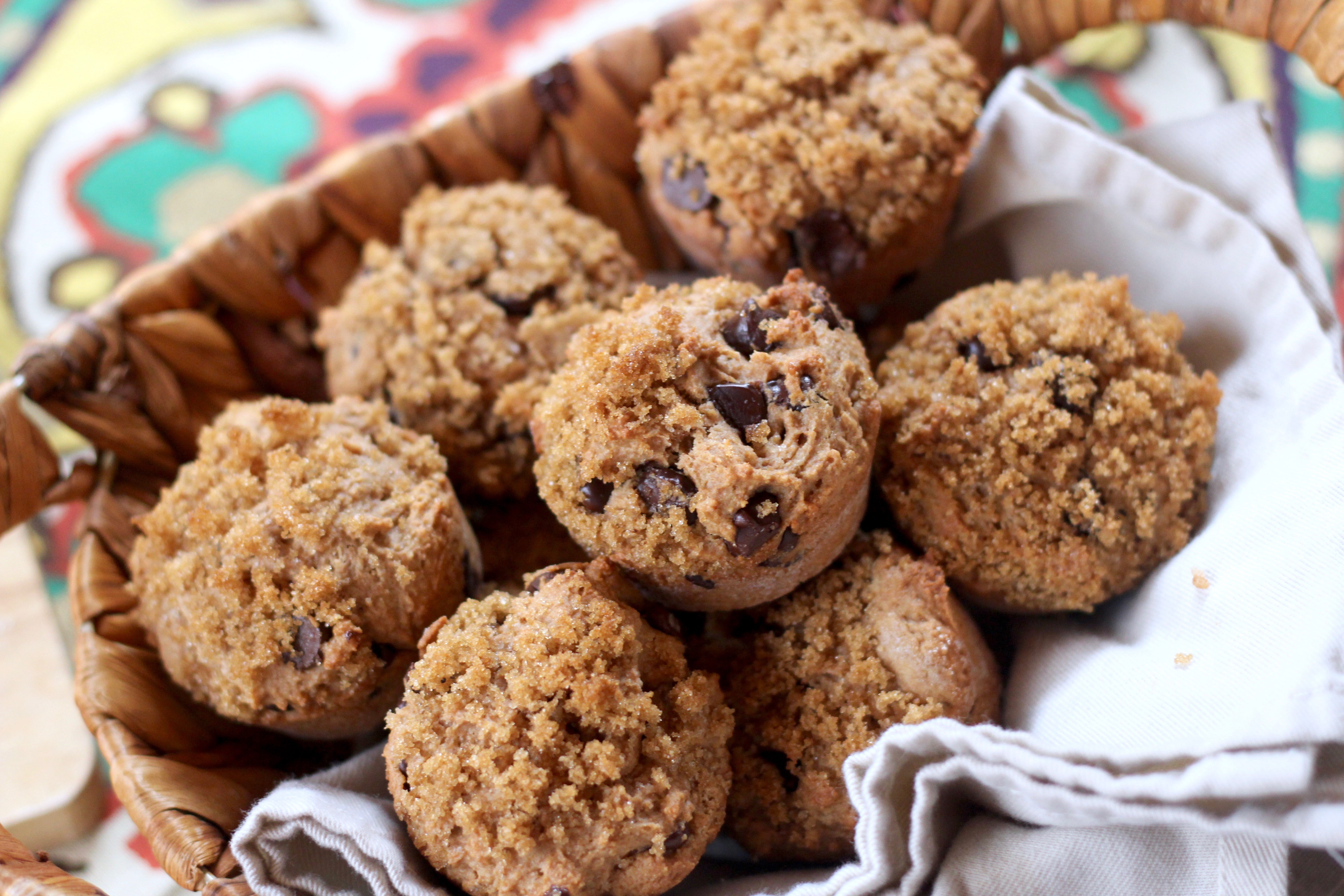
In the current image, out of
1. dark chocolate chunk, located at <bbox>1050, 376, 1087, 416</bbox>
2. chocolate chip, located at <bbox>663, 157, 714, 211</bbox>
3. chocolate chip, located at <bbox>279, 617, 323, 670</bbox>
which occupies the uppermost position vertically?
chocolate chip, located at <bbox>663, 157, 714, 211</bbox>

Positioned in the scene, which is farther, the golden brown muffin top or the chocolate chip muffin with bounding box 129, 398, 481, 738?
the golden brown muffin top

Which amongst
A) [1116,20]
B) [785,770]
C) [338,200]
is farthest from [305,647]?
[1116,20]

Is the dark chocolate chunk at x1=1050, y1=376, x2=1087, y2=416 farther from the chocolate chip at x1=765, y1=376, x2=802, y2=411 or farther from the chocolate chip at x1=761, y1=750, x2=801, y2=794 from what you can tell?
the chocolate chip at x1=761, y1=750, x2=801, y2=794

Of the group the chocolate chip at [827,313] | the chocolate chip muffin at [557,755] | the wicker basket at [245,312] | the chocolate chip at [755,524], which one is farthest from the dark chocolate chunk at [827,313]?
the wicker basket at [245,312]

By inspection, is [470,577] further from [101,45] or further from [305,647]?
[101,45]

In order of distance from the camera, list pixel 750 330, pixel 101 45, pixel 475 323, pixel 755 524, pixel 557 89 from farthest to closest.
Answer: pixel 101 45
pixel 557 89
pixel 475 323
pixel 750 330
pixel 755 524

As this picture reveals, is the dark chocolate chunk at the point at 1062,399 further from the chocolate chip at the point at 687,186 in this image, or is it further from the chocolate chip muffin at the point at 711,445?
the chocolate chip at the point at 687,186

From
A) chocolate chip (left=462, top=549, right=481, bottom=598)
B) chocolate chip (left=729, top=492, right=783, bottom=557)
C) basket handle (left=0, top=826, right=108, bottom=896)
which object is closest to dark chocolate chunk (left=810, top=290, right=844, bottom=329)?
chocolate chip (left=729, top=492, right=783, bottom=557)
